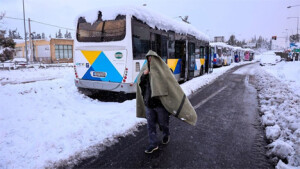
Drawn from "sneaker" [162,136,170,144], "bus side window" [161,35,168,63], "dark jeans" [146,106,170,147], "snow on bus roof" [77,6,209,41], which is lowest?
"sneaker" [162,136,170,144]

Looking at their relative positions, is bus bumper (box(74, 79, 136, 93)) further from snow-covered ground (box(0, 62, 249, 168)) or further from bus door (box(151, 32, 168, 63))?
bus door (box(151, 32, 168, 63))

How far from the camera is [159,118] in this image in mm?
3650

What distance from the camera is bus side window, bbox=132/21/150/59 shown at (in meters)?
7.17

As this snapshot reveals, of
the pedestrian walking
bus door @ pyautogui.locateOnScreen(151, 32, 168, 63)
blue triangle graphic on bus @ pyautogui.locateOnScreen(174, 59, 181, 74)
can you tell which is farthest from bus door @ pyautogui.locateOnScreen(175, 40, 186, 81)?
the pedestrian walking

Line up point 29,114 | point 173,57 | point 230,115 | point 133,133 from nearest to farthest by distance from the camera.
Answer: point 133,133
point 29,114
point 230,115
point 173,57

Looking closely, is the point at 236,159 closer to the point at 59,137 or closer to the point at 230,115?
the point at 230,115

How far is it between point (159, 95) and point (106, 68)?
4419 millimetres

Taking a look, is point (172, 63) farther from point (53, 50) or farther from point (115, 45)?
point (53, 50)

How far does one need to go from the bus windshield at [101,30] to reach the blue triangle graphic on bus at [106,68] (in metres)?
0.70

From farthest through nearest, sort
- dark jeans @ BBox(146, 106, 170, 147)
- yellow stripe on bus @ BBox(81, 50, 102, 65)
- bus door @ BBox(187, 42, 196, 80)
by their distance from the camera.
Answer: bus door @ BBox(187, 42, 196, 80)
yellow stripe on bus @ BBox(81, 50, 102, 65)
dark jeans @ BBox(146, 106, 170, 147)

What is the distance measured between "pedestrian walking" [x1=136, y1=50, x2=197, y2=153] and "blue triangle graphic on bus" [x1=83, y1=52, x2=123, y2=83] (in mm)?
3607

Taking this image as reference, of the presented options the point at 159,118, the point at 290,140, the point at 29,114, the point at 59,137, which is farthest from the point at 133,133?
the point at 290,140

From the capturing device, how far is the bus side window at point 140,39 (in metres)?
7.17

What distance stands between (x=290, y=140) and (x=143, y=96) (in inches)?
118
